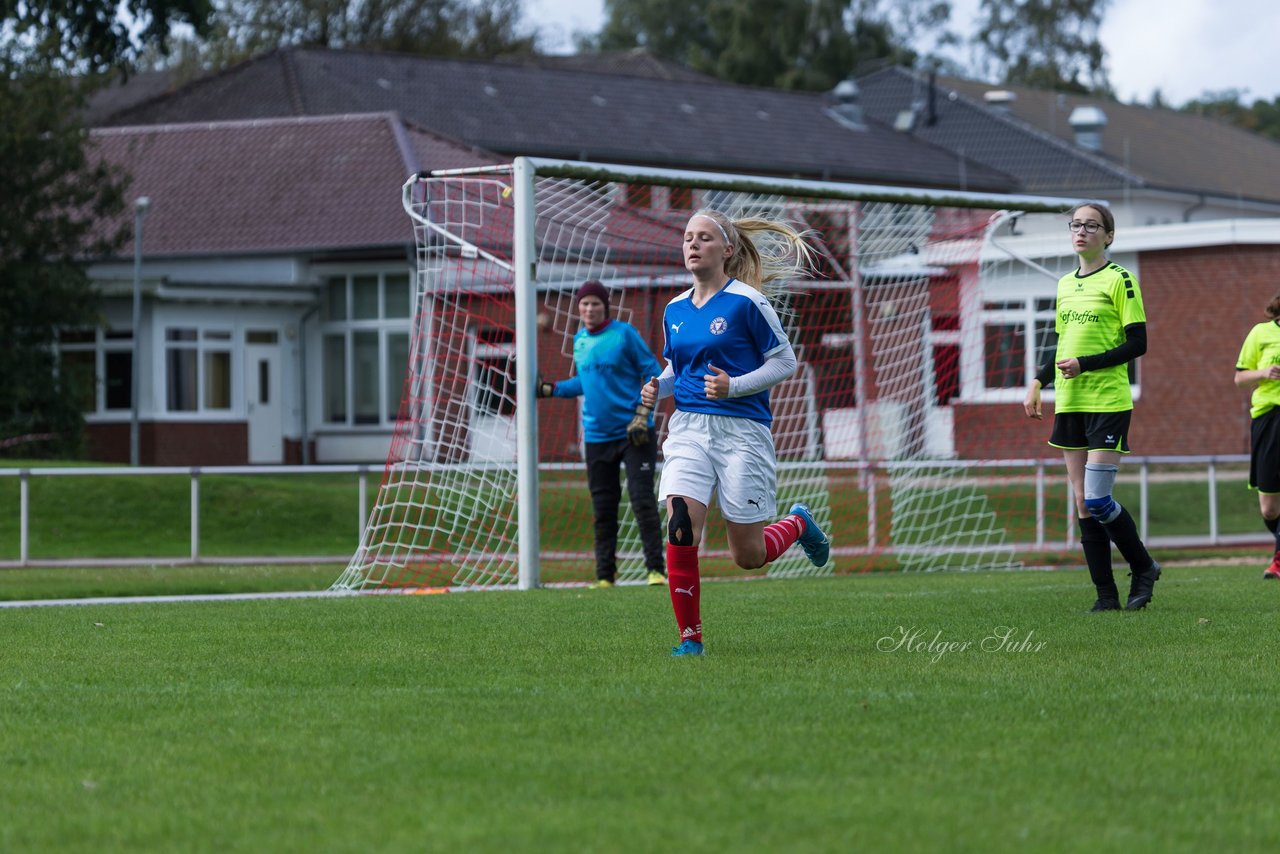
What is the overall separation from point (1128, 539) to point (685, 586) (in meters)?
3.12

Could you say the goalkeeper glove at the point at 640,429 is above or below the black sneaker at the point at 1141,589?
above

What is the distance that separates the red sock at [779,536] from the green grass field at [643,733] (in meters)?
0.44

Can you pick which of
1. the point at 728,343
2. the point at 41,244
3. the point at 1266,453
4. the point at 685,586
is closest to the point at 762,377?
the point at 728,343

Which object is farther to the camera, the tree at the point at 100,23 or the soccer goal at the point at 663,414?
the tree at the point at 100,23

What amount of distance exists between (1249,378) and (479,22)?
167ft

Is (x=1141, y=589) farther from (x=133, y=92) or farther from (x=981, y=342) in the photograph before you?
(x=133, y=92)

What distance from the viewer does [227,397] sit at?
37094 millimetres

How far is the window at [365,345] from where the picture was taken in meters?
37.2

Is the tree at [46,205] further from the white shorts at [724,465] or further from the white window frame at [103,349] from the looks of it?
the white shorts at [724,465]

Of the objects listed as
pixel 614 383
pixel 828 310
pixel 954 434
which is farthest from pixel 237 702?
pixel 954 434

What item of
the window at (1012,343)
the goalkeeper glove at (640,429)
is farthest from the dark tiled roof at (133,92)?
the goalkeeper glove at (640,429)

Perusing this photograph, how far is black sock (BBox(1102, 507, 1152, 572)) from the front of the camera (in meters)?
9.56

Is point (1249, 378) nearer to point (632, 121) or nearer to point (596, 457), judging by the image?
point (596, 457)

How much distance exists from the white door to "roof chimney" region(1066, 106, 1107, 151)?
30.6 meters
